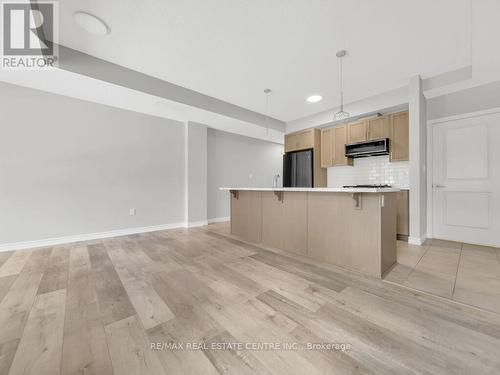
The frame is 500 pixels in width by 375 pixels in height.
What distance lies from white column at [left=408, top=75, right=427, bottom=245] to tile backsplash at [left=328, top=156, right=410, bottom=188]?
0.63m

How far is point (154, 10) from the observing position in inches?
78.3

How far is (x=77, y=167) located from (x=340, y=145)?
199 inches

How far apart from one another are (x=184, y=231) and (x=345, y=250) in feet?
10.2

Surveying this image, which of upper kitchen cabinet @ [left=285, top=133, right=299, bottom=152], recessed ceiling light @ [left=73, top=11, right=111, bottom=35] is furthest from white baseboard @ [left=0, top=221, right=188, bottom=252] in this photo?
upper kitchen cabinet @ [left=285, top=133, right=299, bottom=152]

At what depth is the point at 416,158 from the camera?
3.13m

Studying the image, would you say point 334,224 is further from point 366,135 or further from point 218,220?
point 218,220

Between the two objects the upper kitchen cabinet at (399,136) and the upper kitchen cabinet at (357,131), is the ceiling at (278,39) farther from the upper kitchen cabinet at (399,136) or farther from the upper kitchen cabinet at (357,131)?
the upper kitchen cabinet at (357,131)

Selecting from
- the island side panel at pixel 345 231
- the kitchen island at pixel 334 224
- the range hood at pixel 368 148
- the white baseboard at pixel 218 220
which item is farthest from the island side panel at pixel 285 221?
the white baseboard at pixel 218 220

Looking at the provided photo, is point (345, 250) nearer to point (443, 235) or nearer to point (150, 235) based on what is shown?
point (443, 235)

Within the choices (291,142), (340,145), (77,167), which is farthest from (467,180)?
(77,167)

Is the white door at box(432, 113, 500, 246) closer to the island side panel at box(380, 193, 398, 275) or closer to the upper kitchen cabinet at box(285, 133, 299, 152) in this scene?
the island side panel at box(380, 193, 398, 275)

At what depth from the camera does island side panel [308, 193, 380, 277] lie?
206cm

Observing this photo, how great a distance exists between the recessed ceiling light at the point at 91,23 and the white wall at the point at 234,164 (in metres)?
3.09

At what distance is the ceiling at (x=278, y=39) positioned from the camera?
1.96 meters
